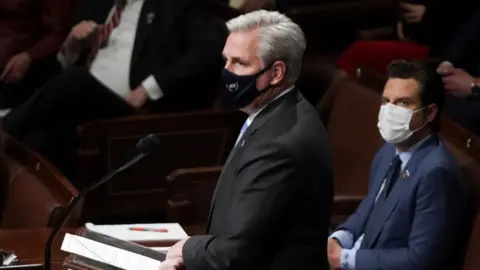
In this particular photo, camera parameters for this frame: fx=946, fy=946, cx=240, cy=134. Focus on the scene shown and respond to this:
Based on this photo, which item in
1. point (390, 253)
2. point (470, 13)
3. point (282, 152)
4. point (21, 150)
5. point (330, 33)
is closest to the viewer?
point (282, 152)

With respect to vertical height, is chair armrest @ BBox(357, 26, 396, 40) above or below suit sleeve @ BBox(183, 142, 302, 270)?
below

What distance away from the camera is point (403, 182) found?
7.95ft

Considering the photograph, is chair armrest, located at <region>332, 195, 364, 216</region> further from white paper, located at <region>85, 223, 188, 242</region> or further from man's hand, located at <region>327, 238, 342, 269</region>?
white paper, located at <region>85, 223, 188, 242</region>

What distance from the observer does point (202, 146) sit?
3584mm

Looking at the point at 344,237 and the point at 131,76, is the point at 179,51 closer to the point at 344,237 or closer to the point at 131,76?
Answer: the point at 131,76

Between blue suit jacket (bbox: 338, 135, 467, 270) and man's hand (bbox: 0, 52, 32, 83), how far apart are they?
1867 millimetres

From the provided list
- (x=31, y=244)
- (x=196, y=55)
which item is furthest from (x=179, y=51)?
(x=31, y=244)

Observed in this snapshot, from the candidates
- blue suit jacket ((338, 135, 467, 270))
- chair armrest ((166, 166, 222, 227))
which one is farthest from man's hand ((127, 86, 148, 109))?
blue suit jacket ((338, 135, 467, 270))

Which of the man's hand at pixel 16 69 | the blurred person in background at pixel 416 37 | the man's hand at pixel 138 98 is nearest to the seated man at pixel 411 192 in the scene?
the blurred person in background at pixel 416 37

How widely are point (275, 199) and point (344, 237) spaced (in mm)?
891

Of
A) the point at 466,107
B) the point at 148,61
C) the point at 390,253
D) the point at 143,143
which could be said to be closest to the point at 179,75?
the point at 148,61

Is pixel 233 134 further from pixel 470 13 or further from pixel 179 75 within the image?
pixel 470 13

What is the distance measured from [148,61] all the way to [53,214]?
1262 millimetres

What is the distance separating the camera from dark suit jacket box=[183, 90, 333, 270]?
1.77m
